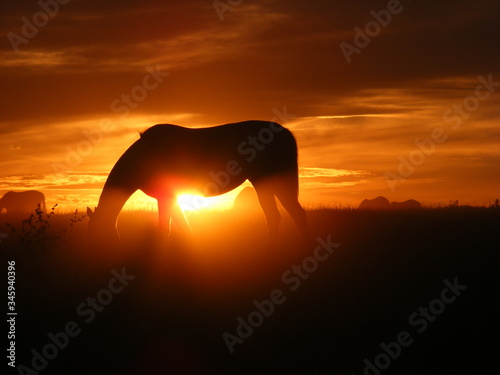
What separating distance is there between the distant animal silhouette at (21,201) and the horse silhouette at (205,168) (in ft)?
71.1

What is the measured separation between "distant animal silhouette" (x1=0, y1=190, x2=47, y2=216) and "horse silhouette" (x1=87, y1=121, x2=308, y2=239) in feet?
71.1

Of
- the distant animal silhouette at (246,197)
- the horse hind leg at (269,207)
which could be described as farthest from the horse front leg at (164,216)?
the distant animal silhouette at (246,197)

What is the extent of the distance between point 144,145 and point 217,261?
3626 mm

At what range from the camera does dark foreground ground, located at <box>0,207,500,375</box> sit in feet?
26.2

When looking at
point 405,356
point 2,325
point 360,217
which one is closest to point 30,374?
point 2,325

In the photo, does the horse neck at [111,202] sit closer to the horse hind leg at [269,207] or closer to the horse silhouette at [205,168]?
the horse silhouette at [205,168]

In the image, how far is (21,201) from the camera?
1371 inches

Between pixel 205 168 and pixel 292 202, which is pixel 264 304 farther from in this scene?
pixel 205 168

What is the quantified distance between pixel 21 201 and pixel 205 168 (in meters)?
23.5

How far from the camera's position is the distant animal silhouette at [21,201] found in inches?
1359

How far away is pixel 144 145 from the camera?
1457 centimetres

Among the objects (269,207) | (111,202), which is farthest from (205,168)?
(111,202)

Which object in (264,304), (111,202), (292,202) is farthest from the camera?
(292,202)

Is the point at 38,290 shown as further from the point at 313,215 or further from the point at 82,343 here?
the point at 313,215
